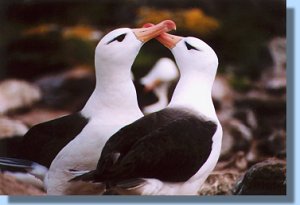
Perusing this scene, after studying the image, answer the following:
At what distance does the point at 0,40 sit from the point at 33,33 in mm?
148

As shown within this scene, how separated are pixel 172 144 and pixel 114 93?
13.0 inches

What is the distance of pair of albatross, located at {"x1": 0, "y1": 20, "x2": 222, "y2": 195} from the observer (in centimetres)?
276

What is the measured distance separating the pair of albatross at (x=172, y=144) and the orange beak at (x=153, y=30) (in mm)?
47

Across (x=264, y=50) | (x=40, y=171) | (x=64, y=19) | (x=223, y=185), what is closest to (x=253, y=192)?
(x=223, y=185)

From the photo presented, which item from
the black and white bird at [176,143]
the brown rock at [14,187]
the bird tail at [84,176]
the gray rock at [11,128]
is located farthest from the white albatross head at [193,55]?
the brown rock at [14,187]

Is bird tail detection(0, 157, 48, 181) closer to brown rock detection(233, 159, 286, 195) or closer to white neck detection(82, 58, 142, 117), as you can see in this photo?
white neck detection(82, 58, 142, 117)

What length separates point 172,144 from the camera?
109 inches

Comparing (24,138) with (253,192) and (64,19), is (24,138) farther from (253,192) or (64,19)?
(253,192)

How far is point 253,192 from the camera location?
2.88 meters

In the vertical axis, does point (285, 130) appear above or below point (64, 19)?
below

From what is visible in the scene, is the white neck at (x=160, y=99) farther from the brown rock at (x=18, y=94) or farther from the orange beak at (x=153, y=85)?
the brown rock at (x=18, y=94)

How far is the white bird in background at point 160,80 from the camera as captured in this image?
2906 millimetres

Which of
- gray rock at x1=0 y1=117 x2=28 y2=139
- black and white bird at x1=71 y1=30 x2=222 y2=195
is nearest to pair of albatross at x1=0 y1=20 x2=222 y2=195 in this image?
→ black and white bird at x1=71 y1=30 x2=222 y2=195

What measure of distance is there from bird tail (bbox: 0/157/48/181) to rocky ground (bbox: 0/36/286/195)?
1.4 inches
